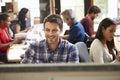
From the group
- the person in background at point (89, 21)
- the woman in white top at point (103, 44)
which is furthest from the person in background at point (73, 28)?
the woman in white top at point (103, 44)

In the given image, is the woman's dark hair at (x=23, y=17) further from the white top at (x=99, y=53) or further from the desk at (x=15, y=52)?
the white top at (x=99, y=53)

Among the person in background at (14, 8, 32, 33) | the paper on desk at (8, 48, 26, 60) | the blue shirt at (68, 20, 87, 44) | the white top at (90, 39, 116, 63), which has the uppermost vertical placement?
the person in background at (14, 8, 32, 33)

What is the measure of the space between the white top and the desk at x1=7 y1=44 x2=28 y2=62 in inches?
39.0

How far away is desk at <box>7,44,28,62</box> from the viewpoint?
290cm

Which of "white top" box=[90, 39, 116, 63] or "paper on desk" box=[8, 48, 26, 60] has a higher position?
"white top" box=[90, 39, 116, 63]

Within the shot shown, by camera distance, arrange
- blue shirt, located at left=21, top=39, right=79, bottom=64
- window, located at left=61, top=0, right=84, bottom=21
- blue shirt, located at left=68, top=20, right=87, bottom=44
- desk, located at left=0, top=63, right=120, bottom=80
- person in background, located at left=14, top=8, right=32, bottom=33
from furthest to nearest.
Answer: window, located at left=61, top=0, right=84, bottom=21 < person in background, located at left=14, top=8, right=32, bottom=33 < blue shirt, located at left=68, top=20, right=87, bottom=44 < blue shirt, located at left=21, top=39, right=79, bottom=64 < desk, located at left=0, top=63, right=120, bottom=80

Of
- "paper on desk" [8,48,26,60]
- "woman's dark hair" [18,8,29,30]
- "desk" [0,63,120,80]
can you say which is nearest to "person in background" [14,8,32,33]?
"woman's dark hair" [18,8,29,30]

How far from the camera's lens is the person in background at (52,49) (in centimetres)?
177

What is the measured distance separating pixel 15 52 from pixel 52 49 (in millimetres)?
1467

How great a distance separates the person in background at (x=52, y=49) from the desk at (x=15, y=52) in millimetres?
1106

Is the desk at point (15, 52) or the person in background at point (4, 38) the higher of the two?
the person in background at point (4, 38)

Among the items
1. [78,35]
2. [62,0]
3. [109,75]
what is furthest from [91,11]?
[109,75]

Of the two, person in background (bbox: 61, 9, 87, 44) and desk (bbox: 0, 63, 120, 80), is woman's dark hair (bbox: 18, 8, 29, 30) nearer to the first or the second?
person in background (bbox: 61, 9, 87, 44)

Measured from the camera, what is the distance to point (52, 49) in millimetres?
1835
